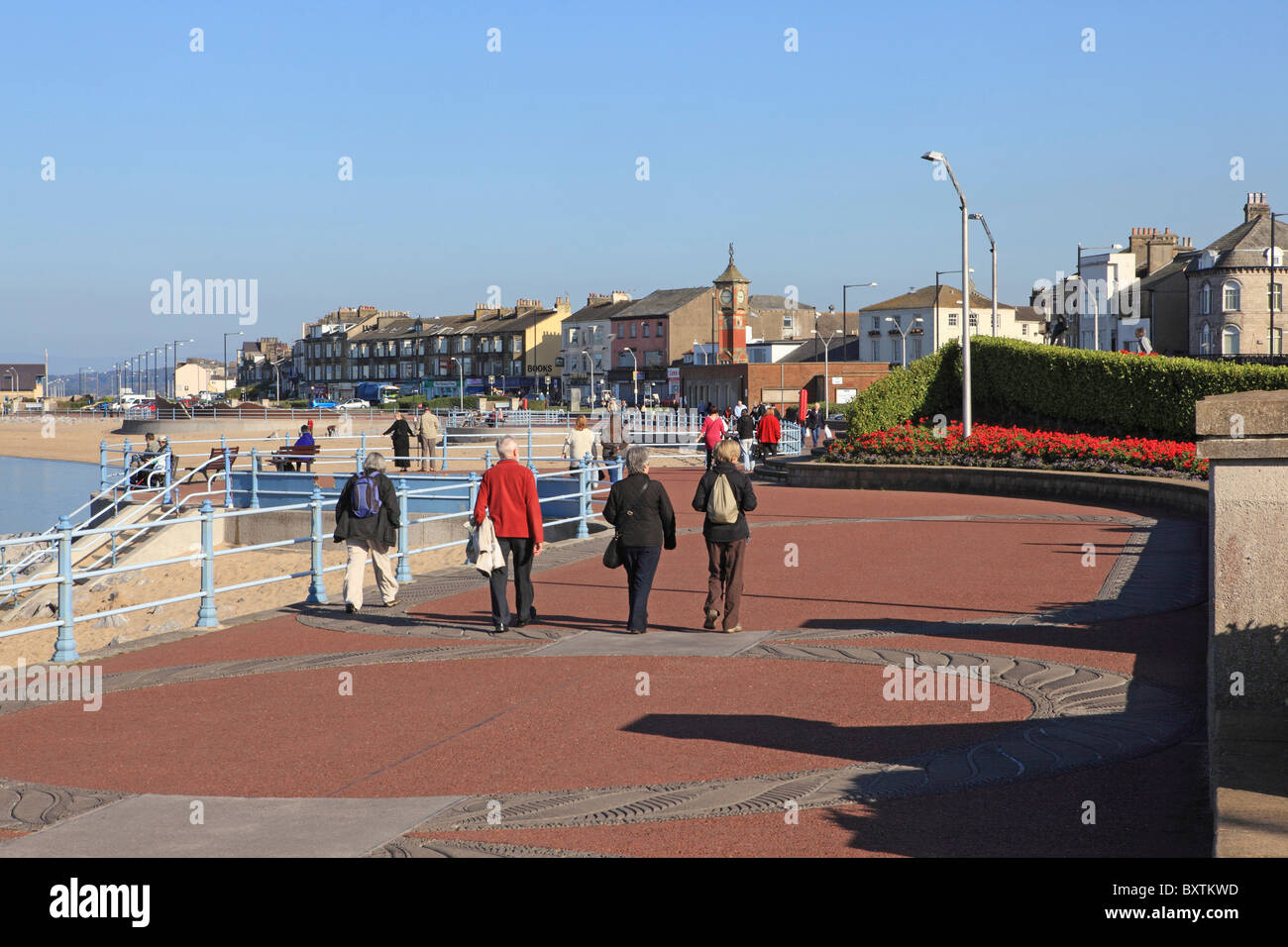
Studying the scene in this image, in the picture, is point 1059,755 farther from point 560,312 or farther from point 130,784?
point 560,312

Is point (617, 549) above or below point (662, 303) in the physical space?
below

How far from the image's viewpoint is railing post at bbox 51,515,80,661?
10109 mm

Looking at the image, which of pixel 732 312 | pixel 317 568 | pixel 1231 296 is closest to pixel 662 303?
pixel 732 312

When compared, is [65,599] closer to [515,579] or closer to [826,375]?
[515,579]

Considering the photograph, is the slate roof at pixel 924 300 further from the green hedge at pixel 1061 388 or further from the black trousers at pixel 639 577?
the black trousers at pixel 639 577

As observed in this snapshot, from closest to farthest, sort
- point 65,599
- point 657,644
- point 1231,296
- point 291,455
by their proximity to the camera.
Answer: point 65,599, point 657,644, point 291,455, point 1231,296

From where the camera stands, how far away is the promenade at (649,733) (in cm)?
576

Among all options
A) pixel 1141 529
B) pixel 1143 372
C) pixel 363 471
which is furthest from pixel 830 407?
pixel 363 471

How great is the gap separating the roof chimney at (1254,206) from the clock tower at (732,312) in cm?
3956

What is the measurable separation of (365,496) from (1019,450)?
18772mm

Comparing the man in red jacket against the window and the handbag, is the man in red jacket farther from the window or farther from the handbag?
the window

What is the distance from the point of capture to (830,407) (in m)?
73.6

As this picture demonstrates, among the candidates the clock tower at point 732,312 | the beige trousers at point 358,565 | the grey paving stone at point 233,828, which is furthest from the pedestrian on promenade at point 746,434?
the clock tower at point 732,312

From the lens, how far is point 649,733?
761 centimetres
